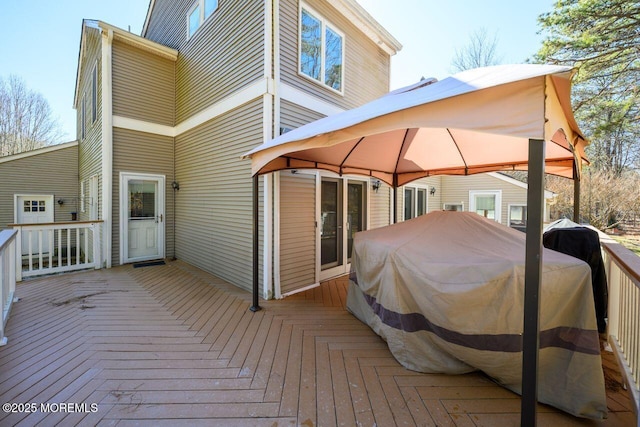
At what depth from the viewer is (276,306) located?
153 inches

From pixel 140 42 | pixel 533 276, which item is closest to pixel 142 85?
pixel 140 42

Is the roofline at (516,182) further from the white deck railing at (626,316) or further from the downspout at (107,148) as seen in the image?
the downspout at (107,148)

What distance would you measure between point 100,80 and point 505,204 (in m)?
13.2

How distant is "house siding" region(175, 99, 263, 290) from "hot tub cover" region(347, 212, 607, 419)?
108 inches

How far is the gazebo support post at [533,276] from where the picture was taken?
1.56 meters

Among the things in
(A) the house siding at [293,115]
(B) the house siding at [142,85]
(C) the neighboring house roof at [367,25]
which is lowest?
(A) the house siding at [293,115]

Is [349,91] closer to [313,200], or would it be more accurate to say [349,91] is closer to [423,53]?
[313,200]

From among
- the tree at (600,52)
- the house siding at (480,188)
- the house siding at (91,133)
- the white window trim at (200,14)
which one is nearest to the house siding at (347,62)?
the white window trim at (200,14)

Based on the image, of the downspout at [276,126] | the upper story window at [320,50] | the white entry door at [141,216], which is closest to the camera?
the downspout at [276,126]

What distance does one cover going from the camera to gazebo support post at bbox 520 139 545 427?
156 cm

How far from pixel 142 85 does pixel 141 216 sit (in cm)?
312

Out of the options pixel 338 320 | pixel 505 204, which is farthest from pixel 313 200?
pixel 505 204

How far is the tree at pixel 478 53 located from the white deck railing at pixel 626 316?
1394 cm

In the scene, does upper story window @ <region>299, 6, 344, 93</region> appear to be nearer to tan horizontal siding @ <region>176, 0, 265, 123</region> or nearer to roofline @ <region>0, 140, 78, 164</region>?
tan horizontal siding @ <region>176, 0, 265, 123</region>
